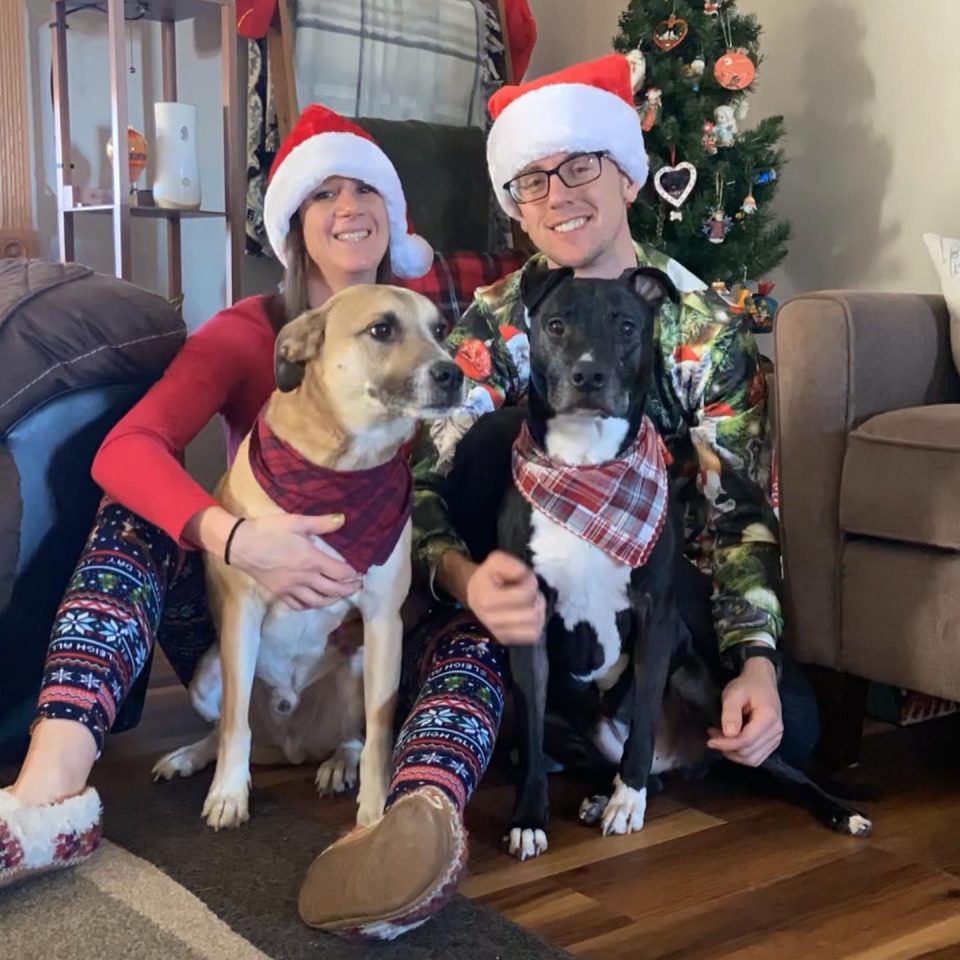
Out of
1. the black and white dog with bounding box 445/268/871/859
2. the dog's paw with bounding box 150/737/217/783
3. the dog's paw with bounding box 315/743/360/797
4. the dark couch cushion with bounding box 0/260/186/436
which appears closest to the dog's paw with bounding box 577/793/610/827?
the black and white dog with bounding box 445/268/871/859

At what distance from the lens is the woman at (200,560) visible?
1.28 meters

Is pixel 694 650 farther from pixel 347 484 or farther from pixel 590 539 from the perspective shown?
pixel 347 484

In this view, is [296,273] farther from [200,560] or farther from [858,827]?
[858,827]

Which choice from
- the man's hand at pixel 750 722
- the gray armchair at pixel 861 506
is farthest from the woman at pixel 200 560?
the gray armchair at pixel 861 506

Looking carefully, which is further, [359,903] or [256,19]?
[256,19]

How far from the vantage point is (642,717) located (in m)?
1.49

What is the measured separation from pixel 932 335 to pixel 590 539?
96 centimetres

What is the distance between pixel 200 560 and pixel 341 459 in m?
0.30

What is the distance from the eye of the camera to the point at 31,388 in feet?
5.22

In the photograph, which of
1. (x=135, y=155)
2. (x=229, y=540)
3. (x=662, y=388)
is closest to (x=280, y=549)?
(x=229, y=540)

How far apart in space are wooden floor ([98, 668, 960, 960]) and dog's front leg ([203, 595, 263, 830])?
→ 153 millimetres

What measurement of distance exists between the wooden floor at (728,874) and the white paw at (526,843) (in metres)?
0.01

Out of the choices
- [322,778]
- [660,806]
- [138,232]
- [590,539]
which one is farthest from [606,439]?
[138,232]

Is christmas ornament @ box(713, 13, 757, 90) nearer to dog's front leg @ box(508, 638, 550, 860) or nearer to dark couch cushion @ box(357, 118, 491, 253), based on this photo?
dark couch cushion @ box(357, 118, 491, 253)
